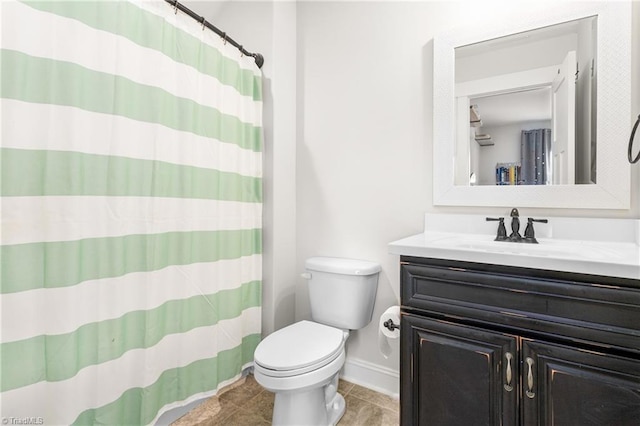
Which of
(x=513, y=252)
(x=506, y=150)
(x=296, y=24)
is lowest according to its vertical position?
(x=513, y=252)

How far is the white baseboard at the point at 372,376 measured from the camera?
1756 millimetres

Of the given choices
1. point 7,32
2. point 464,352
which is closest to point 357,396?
point 464,352

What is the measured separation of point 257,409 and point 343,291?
2.48 ft

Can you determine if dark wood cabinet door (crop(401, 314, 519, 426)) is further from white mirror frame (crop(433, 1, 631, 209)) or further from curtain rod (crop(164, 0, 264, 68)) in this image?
curtain rod (crop(164, 0, 264, 68))

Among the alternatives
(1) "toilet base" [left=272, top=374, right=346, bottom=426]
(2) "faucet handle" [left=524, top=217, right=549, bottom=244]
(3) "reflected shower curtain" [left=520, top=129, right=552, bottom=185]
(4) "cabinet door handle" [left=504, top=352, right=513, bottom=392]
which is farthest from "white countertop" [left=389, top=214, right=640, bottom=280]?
(1) "toilet base" [left=272, top=374, right=346, bottom=426]

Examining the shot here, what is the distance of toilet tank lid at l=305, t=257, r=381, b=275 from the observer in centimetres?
166

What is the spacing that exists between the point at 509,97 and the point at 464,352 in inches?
46.7

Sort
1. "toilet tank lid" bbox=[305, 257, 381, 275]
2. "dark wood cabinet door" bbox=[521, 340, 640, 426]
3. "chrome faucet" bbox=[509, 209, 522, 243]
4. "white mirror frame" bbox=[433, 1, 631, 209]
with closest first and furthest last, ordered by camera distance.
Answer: "dark wood cabinet door" bbox=[521, 340, 640, 426], "white mirror frame" bbox=[433, 1, 631, 209], "chrome faucet" bbox=[509, 209, 522, 243], "toilet tank lid" bbox=[305, 257, 381, 275]

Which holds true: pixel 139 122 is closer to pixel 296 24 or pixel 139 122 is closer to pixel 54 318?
pixel 54 318

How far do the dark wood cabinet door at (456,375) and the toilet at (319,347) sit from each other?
352 mm

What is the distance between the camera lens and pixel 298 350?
1388mm

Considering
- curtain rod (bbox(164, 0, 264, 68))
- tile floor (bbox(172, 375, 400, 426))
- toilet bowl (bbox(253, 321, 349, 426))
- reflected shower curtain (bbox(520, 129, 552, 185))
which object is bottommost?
tile floor (bbox(172, 375, 400, 426))

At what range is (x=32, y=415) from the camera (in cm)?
104

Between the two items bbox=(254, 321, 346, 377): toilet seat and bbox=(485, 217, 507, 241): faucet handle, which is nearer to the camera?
bbox=(254, 321, 346, 377): toilet seat
